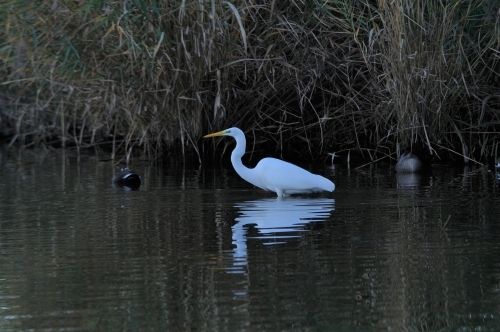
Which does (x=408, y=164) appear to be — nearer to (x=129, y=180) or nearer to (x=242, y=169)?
(x=242, y=169)

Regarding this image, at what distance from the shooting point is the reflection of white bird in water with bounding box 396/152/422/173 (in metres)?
9.51

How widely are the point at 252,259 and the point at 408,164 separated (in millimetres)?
4675

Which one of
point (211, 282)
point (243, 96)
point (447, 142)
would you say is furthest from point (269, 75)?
point (211, 282)

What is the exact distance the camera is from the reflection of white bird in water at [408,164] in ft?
31.2

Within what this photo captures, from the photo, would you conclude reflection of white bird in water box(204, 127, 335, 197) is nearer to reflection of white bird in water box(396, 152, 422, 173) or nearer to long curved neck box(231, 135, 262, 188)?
long curved neck box(231, 135, 262, 188)

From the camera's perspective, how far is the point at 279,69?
1045cm

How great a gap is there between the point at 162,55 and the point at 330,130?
2151 millimetres

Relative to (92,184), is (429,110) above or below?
above

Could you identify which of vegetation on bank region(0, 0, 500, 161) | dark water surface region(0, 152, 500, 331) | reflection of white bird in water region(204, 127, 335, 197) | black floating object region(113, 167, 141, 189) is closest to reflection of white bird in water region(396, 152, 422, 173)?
vegetation on bank region(0, 0, 500, 161)

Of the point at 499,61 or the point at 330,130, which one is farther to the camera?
the point at 330,130

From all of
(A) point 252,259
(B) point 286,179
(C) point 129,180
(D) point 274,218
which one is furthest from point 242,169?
(A) point 252,259

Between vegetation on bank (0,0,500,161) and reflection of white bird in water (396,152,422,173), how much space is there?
0.81 feet

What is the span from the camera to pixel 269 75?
1052cm

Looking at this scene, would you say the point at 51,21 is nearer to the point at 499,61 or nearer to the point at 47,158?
the point at 47,158
